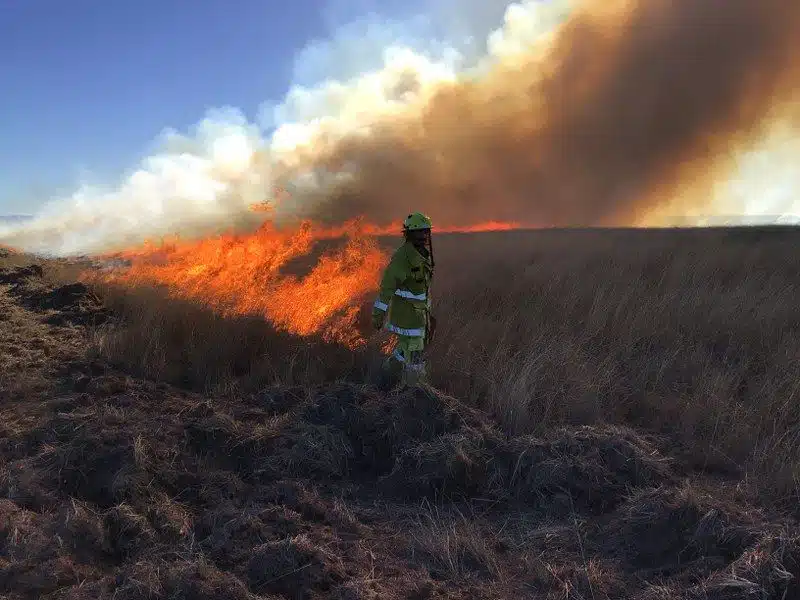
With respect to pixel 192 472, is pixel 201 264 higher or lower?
higher

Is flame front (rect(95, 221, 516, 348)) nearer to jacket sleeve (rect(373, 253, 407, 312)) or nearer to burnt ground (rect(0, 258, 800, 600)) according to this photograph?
jacket sleeve (rect(373, 253, 407, 312))

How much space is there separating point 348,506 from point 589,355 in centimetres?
396

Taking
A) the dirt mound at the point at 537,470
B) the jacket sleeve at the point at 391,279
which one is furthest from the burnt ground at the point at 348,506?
the jacket sleeve at the point at 391,279

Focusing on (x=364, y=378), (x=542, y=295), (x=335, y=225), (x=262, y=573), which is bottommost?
(x=262, y=573)

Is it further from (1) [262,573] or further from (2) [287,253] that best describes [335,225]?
(1) [262,573]

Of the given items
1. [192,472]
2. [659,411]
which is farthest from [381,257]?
[192,472]

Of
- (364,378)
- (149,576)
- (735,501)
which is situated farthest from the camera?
(364,378)

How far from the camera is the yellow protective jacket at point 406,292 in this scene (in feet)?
17.7

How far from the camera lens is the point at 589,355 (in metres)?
6.72

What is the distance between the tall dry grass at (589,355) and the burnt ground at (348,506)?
0.52 m

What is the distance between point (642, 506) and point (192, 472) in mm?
3278

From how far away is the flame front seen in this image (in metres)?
7.54

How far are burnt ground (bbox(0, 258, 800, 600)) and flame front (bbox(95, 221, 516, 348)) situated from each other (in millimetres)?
1943

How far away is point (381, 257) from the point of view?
34.7 ft
